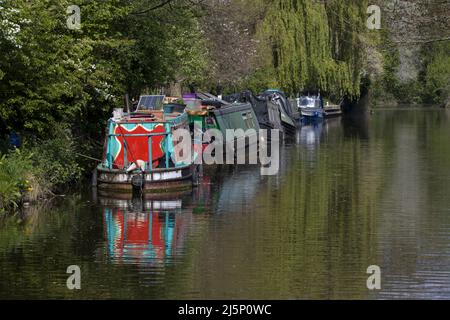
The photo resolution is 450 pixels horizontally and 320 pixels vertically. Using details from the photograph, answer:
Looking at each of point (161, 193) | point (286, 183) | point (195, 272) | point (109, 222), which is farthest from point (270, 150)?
point (195, 272)

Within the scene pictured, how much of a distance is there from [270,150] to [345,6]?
20691 millimetres

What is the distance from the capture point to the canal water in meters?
14.9

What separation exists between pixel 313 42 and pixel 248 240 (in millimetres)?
41876

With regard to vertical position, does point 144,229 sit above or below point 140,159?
below

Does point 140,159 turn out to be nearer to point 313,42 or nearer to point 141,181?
point 141,181

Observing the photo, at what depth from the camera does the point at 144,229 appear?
20516 mm

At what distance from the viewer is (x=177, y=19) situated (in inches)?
1353

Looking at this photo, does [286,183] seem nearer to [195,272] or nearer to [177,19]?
[177,19]

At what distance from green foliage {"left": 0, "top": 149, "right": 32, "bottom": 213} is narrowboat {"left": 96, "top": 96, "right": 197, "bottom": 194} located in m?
3.32

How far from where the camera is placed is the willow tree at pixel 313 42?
57.9m

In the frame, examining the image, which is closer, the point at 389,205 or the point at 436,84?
the point at 389,205

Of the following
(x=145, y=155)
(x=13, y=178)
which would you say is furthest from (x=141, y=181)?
(x=13, y=178)

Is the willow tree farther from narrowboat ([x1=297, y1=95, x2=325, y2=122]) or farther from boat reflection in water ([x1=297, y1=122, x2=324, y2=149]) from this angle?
narrowboat ([x1=297, y1=95, x2=325, y2=122])
